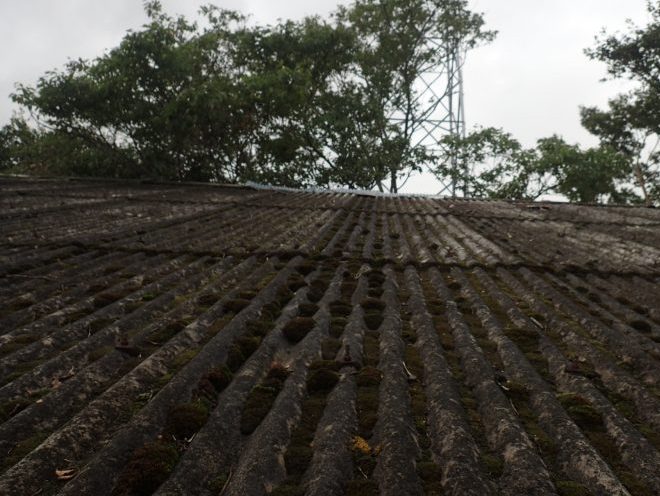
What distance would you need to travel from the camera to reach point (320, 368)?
69.6 inches

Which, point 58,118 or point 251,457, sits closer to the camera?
point 251,457

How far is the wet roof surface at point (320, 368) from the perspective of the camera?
1222mm

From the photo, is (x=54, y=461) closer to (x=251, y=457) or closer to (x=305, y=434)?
(x=251, y=457)

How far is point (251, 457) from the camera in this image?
4.14 feet

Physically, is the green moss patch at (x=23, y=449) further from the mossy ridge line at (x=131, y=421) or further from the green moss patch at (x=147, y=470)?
the green moss patch at (x=147, y=470)

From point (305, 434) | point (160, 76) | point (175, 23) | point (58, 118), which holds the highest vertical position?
point (175, 23)

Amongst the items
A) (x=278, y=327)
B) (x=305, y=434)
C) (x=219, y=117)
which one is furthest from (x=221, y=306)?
(x=219, y=117)

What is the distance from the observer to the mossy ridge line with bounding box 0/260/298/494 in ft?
3.83

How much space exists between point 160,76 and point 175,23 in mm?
5040

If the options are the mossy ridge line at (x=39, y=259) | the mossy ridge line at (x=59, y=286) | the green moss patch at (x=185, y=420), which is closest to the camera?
the green moss patch at (x=185, y=420)

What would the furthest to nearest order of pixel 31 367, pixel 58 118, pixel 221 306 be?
pixel 58 118 → pixel 221 306 → pixel 31 367

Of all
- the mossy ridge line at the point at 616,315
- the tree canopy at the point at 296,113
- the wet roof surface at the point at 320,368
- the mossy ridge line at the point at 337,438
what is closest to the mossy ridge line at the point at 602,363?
the wet roof surface at the point at 320,368

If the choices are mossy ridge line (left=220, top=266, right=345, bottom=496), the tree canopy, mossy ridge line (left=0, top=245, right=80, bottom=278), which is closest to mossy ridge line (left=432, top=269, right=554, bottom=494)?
mossy ridge line (left=220, top=266, right=345, bottom=496)

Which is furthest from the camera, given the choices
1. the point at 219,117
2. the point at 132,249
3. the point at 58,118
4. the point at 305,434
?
the point at 219,117
